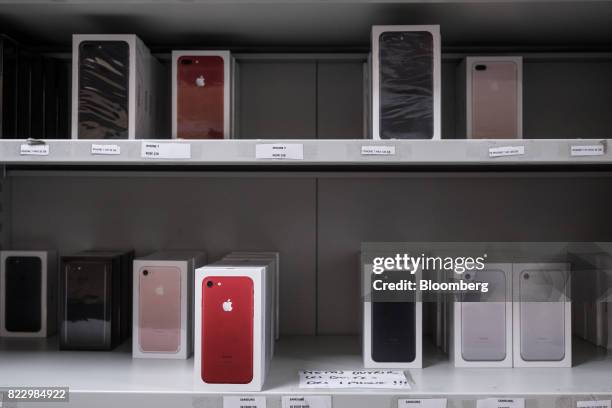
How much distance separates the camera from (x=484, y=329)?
4.02ft

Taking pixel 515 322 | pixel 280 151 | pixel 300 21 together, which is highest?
pixel 300 21

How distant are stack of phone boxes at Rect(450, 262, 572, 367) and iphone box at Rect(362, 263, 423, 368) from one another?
0.34 ft

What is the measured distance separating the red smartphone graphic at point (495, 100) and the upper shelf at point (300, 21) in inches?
4.9

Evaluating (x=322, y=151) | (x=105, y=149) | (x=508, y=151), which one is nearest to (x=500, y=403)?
(x=508, y=151)

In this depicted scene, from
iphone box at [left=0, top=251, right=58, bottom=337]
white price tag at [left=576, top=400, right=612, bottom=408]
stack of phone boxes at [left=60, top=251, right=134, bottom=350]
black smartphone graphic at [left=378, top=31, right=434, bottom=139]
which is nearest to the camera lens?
white price tag at [left=576, top=400, right=612, bottom=408]

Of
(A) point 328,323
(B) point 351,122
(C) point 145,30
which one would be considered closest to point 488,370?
(A) point 328,323

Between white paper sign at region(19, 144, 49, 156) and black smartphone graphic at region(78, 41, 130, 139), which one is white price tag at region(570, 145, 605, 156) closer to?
black smartphone graphic at region(78, 41, 130, 139)

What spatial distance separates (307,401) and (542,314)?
61 centimetres

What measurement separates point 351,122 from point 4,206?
3.46 ft

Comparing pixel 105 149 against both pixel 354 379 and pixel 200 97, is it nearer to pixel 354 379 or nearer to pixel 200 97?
pixel 200 97

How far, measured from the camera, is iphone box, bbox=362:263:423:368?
47.1 inches

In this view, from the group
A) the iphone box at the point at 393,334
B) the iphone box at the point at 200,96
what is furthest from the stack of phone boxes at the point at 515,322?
the iphone box at the point at 200,96

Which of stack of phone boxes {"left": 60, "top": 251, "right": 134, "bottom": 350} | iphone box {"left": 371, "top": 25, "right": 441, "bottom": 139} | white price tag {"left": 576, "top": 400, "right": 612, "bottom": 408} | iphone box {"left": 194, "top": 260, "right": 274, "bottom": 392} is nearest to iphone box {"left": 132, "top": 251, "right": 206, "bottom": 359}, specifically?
stack of phone boxes {"left": 60, "top": 251, "right": 134, "bottom": 350}

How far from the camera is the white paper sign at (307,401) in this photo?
101 centimetres
